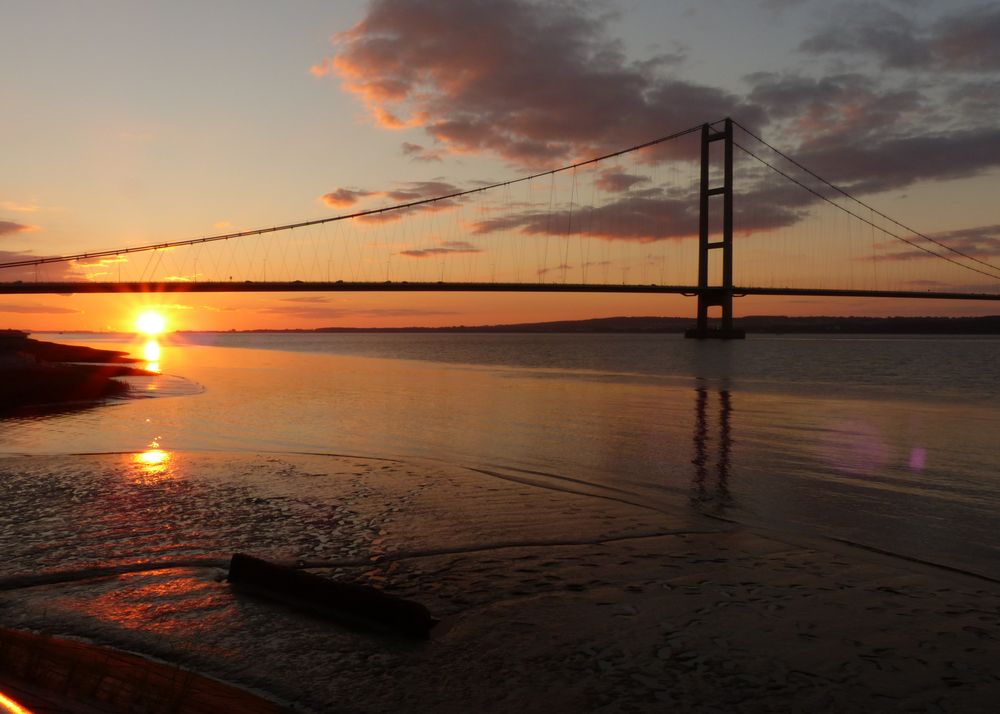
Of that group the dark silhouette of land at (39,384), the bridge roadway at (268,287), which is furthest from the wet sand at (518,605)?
the bridge roadway at (268,287)

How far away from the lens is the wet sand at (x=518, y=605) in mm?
4066

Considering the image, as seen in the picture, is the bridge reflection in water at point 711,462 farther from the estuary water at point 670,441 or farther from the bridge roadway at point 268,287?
the bridge roadway at point 268,287

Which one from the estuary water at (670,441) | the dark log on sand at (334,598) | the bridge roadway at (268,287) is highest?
the bridge roadway at (268,287)

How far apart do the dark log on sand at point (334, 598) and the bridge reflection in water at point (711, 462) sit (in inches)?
200

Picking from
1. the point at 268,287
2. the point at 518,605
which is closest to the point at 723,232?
the point at 268,287

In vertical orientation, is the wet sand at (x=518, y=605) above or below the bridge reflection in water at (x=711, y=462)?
above

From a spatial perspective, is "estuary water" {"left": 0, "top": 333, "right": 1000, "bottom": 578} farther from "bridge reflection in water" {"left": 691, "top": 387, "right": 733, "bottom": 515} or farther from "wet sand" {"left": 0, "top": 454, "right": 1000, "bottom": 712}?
"wet sand" {"left": 0, "top": 454, "right": 1000, "bottom": 712}

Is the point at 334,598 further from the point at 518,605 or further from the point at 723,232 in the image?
the point at 723,232

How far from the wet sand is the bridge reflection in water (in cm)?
92

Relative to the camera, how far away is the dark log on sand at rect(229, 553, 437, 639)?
15.4 feet

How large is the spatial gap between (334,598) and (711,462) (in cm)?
903

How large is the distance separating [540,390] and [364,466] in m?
20.3

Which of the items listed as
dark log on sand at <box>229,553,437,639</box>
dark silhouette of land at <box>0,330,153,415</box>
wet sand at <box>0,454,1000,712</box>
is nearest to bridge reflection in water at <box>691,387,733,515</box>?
wet sand at <box>0,454,1000,712</box>

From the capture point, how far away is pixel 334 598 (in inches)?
195
